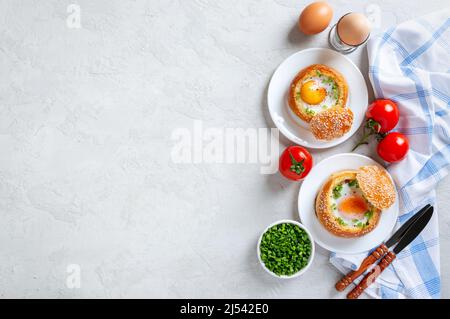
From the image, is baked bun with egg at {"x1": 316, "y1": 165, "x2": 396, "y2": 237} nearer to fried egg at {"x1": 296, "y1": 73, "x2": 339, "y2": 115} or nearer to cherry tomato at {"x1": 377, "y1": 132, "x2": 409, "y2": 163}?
cherry tomato at {"x1": 377, "y1": 132, "x2": 409, "y2": 163}

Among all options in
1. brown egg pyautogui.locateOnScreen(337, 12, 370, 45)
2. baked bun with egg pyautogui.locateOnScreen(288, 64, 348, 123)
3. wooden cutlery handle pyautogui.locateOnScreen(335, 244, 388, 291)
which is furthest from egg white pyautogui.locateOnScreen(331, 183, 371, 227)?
brown egg pyautogui.locateOnScreen(337, 12, 370, 45)

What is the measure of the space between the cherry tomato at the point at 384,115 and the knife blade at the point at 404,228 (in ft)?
1.02

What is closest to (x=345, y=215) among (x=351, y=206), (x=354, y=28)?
(x=351, y=206)

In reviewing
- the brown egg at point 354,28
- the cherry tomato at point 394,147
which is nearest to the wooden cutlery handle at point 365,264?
the cherry tomato at point 394,147

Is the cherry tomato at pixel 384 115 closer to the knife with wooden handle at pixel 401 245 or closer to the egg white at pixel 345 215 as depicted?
the egg white at pixel 345 215

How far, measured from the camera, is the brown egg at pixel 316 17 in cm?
150

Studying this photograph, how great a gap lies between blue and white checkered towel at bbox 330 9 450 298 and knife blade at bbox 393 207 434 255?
1.4 inches

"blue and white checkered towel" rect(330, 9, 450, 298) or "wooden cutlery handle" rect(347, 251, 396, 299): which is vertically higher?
"blue and white checkered towel" rect(330, 9, 450, 298)

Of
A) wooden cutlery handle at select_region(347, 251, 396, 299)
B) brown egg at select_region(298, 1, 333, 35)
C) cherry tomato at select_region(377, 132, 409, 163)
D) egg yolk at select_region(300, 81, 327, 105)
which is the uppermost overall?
brown egg at select_region(298, 1, 333, 35)

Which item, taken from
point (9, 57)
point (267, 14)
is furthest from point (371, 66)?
point (9, 57)

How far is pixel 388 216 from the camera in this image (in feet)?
5.09

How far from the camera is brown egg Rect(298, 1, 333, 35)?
1.50 meters

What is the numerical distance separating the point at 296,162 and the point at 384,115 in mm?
334
